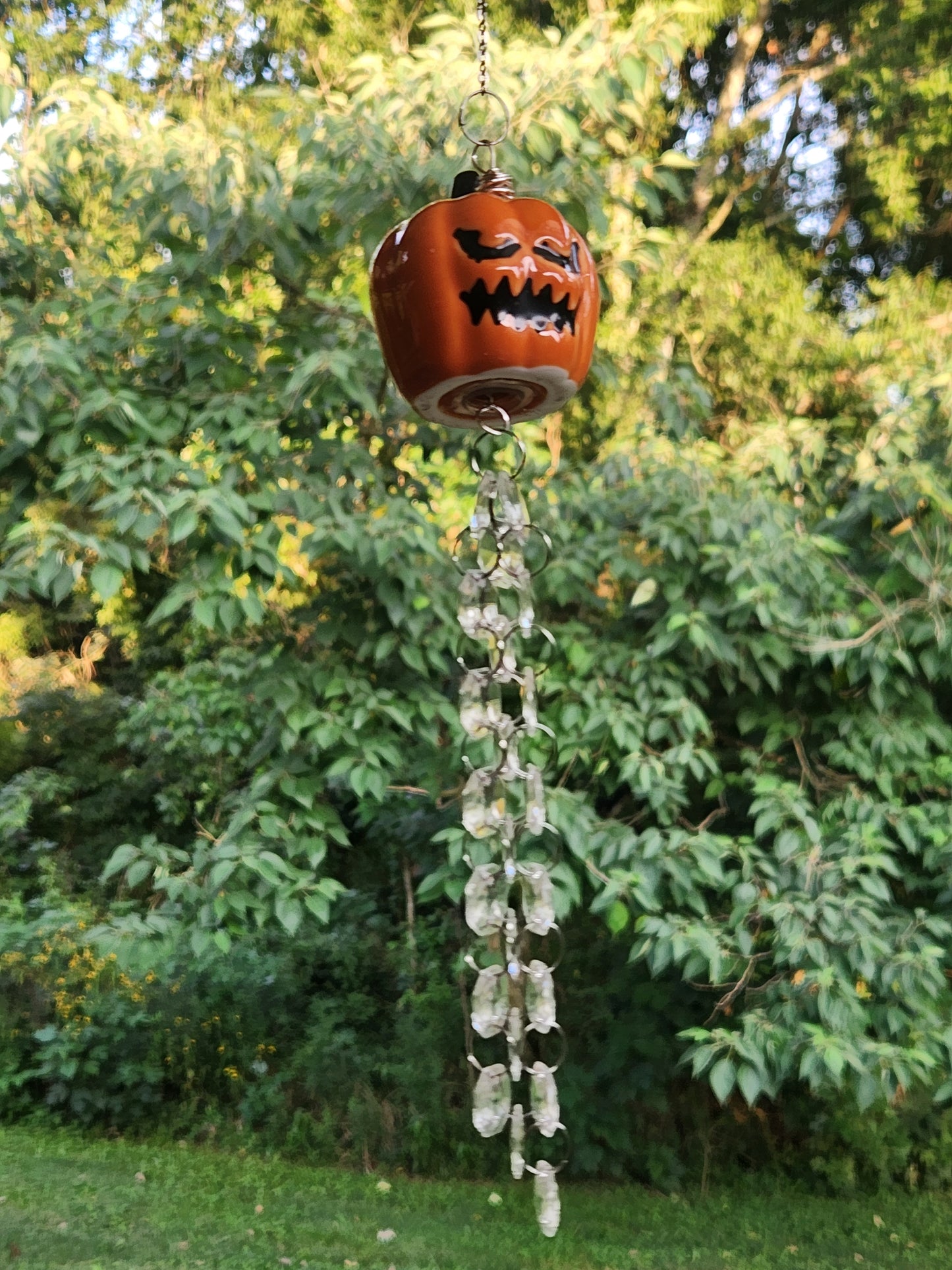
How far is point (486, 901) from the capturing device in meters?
1.07

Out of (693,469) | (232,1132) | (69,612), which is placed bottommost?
(232,1132)

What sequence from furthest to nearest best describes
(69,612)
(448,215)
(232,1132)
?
(69,612), (232,1132), (448,215)

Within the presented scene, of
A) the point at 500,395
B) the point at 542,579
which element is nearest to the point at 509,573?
the point at 500,395

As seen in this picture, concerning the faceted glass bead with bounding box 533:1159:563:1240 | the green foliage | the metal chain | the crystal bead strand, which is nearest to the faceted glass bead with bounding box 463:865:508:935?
the crystal bead strand

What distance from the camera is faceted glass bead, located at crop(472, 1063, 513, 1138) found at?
1.04 m

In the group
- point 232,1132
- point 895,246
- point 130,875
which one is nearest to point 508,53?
point 130,875

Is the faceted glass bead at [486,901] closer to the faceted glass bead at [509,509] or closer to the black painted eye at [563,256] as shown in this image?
the faceted glass bead at [509,509]

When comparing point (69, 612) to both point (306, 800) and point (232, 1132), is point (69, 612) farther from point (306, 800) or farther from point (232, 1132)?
point (306, 800)

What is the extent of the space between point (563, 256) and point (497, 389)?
0.45ft

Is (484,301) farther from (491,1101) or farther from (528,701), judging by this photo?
(491,1101)

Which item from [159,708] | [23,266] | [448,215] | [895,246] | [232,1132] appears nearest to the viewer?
[448,215]

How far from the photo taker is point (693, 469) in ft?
8.45

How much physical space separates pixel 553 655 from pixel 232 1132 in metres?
2.75

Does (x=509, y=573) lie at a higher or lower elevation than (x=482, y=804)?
higher
